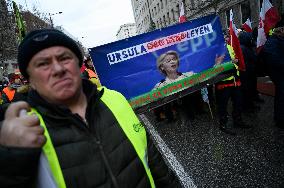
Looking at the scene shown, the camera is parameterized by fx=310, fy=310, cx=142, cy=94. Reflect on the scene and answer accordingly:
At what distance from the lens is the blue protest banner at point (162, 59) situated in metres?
6.27

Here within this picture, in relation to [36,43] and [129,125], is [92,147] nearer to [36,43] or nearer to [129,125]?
[129,125]

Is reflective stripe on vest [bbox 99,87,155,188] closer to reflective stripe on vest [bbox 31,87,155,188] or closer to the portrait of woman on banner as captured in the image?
reflective stripe on vest [bbox 31,87,155,188]

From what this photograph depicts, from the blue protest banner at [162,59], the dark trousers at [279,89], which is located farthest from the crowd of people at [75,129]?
the dark trousers at [279,89]

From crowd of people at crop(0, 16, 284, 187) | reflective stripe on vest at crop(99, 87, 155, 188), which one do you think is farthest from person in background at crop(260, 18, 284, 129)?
reflective stripe on vest at crop(99, 87, 155, 188)

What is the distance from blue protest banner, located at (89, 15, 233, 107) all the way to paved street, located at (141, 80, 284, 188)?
1.15 m

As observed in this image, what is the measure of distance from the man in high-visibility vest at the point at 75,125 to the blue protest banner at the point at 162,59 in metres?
4.48

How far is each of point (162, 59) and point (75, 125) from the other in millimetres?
5217

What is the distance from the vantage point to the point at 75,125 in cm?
159

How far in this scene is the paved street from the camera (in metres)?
4.34

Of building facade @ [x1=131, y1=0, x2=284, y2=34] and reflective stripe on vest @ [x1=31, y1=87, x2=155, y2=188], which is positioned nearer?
reflective stripe on vest @ [x1=31, y1=87, x2=155, y2=188]

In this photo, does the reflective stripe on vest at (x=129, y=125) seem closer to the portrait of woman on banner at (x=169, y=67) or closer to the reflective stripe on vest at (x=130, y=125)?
the reflective stripe on vest at (x=130, y=125)

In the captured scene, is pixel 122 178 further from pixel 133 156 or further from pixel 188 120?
pixel 188 120

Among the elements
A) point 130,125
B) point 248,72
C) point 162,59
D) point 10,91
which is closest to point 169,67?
point 162,59

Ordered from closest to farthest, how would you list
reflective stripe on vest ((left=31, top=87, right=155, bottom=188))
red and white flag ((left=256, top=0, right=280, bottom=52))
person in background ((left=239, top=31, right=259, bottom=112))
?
reflective stripe on vest ((left=31, top=87, right=155, bottom=188)) → red and white flag ((left=256, top=0, right=280, bottom=52)) → person in background ((left=239, top=31, right=259, bottom=112))
